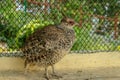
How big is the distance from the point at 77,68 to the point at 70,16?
0.83m

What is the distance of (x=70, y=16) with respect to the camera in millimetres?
8172

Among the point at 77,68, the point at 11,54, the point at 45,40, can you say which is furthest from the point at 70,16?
the point at 11,54

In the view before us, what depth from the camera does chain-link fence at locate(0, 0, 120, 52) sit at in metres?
7.97

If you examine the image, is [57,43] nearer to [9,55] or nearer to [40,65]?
[40,65]

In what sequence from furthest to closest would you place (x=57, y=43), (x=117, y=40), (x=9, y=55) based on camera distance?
(x=117, y=40)
(x=9, y=55)
(x=57, y=43)

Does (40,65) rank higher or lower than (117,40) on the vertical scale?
lower

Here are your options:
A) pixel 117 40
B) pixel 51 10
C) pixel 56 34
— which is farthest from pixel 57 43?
pixel 117 40

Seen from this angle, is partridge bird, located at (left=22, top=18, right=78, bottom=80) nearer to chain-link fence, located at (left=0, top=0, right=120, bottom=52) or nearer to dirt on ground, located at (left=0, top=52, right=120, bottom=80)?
dirt on ground, located at (left=0, top=52, right=120, bottom=80)

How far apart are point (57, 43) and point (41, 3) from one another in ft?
3.02

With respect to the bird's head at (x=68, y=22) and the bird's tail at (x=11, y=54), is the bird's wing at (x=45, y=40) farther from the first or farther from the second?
the bird's tail at (x=11, y=54)

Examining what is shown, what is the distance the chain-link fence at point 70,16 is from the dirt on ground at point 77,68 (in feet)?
0.53

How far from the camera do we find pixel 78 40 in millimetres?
8352

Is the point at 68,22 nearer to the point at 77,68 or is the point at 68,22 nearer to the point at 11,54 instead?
the point at 77,68

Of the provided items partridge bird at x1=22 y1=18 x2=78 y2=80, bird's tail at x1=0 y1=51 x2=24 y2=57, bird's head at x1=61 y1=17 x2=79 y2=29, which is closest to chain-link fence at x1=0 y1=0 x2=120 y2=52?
bird's tail at x1=0 y1=51 x2=24 y2=57
